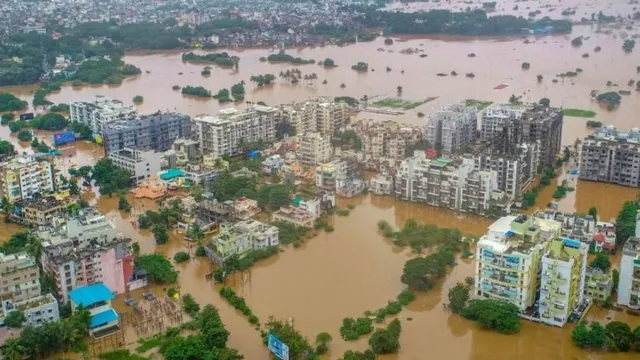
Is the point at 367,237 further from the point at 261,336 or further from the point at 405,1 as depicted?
the point at 405,1

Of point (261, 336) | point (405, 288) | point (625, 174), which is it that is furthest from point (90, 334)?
point (625, 174)

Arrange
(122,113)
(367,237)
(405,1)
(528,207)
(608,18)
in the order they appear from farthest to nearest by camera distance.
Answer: (405,1), (608,18), (122,113), (528,207), (367,237)

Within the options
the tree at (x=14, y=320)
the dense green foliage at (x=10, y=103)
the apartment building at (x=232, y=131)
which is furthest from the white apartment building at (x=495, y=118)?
the dense green foliage at (x=10, y=103)

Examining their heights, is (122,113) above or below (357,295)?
above

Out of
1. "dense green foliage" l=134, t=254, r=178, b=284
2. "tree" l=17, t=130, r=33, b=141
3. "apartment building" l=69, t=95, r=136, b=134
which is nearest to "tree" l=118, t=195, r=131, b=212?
"dense green foliage" l=134, t=254, r=178, b=284

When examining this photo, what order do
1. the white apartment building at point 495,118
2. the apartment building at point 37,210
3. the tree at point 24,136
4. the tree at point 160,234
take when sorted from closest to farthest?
the tree at point 160,234 < the apartment building at point 37,210 < the white apartment building at point 495,118 < the tree at point 24,136

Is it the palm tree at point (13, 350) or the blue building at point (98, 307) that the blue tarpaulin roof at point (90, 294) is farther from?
the palm tree at point (13, 350)
